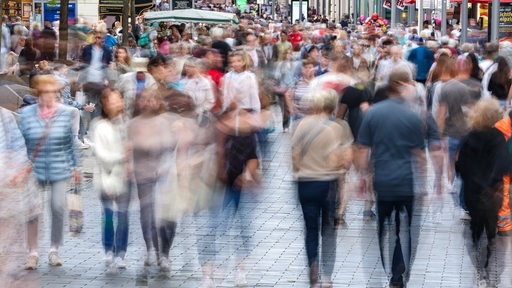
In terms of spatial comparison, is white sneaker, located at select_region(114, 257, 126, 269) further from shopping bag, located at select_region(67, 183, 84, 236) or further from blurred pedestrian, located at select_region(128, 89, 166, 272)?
blurred pedestrian, located at select_region(128, 89, 166, 272)

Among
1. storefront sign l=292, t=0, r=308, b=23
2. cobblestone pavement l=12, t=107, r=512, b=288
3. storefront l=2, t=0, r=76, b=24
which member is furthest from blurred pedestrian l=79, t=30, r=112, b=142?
storefront sign l=292, t=0, r=308, b=23

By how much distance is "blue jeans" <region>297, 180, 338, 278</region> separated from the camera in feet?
34.6

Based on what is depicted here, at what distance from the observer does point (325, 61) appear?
805 inches

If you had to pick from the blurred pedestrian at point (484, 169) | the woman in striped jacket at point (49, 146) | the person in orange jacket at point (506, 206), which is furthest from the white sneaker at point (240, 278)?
the person in orange jacket at point (506, 206)

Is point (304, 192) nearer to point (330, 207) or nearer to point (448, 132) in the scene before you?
point (330, 207)

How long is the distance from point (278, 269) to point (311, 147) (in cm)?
167

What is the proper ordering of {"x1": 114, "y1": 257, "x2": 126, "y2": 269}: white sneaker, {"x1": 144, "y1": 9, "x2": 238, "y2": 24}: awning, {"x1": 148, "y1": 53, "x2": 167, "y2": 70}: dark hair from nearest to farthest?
{"x1": 114, "y1": 257, "x2": 126, "y2": 269}: white sneaker
{"x1": 148, "y1": 53, "x2": 167, "y2": 70}: dark hair
{"x1": 144, "y1": 9, "x2": 238, "y2": 24}: awning

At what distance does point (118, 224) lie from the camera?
1169 cm

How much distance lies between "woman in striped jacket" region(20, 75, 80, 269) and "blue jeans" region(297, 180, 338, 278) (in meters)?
2.15

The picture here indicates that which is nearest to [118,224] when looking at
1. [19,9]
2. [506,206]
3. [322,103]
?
[322,103]

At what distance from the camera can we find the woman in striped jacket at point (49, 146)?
37.6ft

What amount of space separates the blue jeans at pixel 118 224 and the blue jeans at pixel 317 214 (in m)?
1.67

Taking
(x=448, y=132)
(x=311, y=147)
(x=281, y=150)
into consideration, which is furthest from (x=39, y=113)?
(x=281, y=150)

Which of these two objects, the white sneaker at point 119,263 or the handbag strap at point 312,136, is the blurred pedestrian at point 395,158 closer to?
the handbag strap at point 312,136
